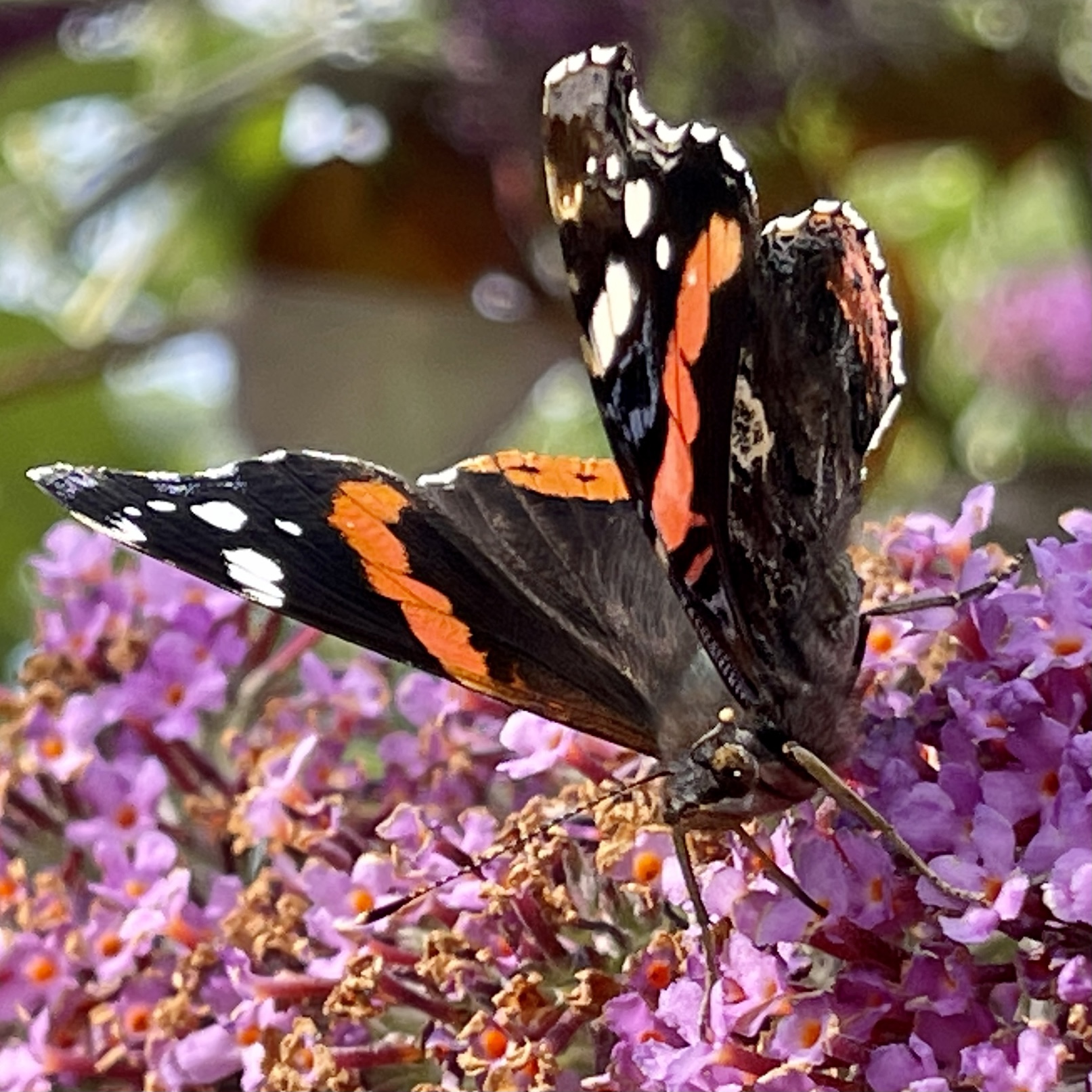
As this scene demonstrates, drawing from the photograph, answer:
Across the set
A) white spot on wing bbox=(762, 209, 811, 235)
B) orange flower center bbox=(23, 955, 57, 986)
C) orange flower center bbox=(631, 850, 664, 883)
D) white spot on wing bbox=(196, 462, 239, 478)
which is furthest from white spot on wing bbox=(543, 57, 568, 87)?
orange flower center bbox=(23, 955, 57, 986)

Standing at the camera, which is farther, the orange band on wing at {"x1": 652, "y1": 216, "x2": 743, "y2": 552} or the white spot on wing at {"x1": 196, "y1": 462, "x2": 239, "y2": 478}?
the white spot on wing at {"x1": 196, "y1": 462, "x2": 239, "y2": 478}

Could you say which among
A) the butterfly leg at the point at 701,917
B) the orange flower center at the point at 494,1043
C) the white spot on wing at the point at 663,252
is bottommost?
the orange flower center at the point at 494,1043

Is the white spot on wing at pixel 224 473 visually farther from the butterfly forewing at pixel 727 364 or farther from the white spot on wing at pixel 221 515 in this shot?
the butterfly forewing at pixel 727 364

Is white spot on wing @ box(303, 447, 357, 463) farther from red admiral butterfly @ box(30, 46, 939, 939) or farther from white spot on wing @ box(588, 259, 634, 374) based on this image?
white spot on wing @ box(588, 259, 634, 374)

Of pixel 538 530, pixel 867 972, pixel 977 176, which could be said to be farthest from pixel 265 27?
pixel 867 972

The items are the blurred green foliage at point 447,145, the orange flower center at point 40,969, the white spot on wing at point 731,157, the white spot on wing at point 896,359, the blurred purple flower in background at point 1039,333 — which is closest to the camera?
the white spot on wing at point 731,157

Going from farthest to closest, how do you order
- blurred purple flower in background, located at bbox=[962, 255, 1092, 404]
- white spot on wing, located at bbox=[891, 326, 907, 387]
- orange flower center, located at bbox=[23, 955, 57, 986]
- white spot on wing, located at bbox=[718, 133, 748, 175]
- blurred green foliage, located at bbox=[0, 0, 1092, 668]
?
blurred purple flower in background, located at bbox=[962, 255, 1092, 404] → blurred green foliage, located at bbox=[0, 0, 1092, 668] → orange flower center, located at bbox=[23, 955, 57, 986] → white spot on wing, located at bbox=[891, 326, 907, 387] → white spot on wing, located at bbox=[718, 133, 748, 175]

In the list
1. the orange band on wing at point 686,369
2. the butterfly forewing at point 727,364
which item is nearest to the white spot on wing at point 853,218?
the butterfly forewing at point 727,364
